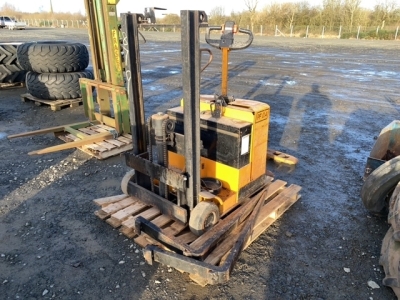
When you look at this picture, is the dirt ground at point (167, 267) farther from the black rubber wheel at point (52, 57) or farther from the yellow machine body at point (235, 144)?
the black rubber wheel at point (52, 57)

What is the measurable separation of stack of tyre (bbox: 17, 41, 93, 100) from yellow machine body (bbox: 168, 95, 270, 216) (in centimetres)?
522

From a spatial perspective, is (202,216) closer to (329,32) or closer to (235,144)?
(235,144)

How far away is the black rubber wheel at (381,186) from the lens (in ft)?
10.7

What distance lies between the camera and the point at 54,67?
7469mm

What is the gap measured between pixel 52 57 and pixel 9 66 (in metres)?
3.54

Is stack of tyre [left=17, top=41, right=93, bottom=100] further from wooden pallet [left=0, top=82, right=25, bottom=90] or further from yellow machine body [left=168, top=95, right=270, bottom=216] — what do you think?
yellow machine body [left=168, top=95, right=270, bottom=216]

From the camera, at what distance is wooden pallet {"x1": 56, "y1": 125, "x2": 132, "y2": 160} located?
5.23 meters

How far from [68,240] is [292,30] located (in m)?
42.2

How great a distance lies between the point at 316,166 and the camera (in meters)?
4.99

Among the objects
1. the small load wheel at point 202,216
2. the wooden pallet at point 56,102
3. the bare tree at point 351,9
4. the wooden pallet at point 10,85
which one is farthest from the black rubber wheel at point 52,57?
the bare tree at point 351,9

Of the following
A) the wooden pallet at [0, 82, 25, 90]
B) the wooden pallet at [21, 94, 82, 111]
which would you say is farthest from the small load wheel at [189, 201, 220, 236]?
the wooden pallet at [0, 82, 25, 90]

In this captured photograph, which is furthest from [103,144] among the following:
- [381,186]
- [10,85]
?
[10,85]

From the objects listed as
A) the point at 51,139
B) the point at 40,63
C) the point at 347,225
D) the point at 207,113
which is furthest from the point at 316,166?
the point at 40,63

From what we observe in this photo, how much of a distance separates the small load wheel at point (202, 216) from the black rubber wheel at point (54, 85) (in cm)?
607
